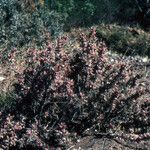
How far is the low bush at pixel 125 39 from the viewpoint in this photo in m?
13.0

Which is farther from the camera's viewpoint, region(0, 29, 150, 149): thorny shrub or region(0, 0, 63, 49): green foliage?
region(0, 0, 63, 49): green foliage

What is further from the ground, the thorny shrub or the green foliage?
the green foliage

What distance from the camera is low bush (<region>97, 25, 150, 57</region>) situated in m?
13.0

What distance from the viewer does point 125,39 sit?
1380cm

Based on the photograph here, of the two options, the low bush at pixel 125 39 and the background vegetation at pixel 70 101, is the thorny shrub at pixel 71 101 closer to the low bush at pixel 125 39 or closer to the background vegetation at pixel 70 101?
the background vegetation at pixel 70 101

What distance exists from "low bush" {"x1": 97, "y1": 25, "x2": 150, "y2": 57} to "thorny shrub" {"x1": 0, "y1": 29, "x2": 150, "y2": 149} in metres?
6.70

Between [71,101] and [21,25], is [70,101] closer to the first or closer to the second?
[71,101]

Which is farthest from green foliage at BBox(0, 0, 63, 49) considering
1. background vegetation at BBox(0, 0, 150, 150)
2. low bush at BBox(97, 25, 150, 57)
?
background vegetation at BBox(0, 0, 150, 150)

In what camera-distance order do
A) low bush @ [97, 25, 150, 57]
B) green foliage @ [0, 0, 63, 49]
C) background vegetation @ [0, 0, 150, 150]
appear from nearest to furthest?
1. background vegetation @ [0, 0, 150, 150]
2. green foliage @ [0, 0, 63, 49]
3. low bush @ [97, 25, 150, 57]

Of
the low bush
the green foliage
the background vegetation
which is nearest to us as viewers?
the background vegetation

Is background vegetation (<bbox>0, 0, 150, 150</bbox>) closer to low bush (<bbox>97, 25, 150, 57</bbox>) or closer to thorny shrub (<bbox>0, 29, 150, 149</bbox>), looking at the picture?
thorny shrub (<bbox>0, 29, 150, 149</bbox>)

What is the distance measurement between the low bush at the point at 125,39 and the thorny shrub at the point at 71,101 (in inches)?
264

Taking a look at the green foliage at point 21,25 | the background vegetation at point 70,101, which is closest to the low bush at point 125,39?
the green foliage at point 21,25

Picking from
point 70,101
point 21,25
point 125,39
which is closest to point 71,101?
point 70,101
